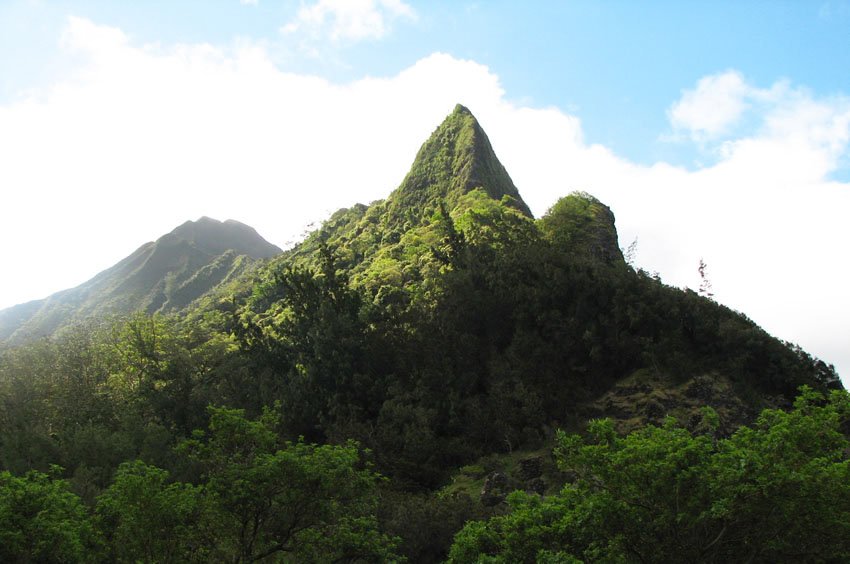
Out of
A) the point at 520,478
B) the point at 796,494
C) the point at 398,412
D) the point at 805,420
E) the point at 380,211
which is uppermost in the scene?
the point at 380,211

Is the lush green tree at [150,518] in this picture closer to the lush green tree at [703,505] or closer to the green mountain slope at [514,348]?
the lush green tree at [703,505]

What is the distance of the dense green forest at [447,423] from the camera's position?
12.6 meters

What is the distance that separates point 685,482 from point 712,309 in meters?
26.8

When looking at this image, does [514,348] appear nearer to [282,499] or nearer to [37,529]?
[282,499]

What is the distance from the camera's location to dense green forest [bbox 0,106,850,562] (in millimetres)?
12570

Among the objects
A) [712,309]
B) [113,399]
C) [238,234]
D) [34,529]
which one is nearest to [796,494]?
[34,529]

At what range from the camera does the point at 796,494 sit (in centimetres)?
1175

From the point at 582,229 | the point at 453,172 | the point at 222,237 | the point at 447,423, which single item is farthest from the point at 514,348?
the point at 222,237

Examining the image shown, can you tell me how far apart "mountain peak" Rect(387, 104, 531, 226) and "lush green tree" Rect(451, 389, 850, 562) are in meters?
60.6

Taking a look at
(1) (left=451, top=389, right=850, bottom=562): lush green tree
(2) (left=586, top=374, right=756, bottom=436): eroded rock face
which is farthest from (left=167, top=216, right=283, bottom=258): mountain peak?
(1) (left=451, top=389, right=850, bottom=562): lush green tree

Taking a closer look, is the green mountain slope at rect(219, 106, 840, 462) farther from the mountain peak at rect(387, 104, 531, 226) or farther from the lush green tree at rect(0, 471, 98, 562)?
the mountain peak at rect(387, 104, 531, 226)

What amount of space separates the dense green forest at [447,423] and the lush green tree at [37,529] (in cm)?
7

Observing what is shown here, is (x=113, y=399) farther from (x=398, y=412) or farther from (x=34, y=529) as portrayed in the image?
(x=34, y=529)

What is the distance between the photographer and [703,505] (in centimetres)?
1210
